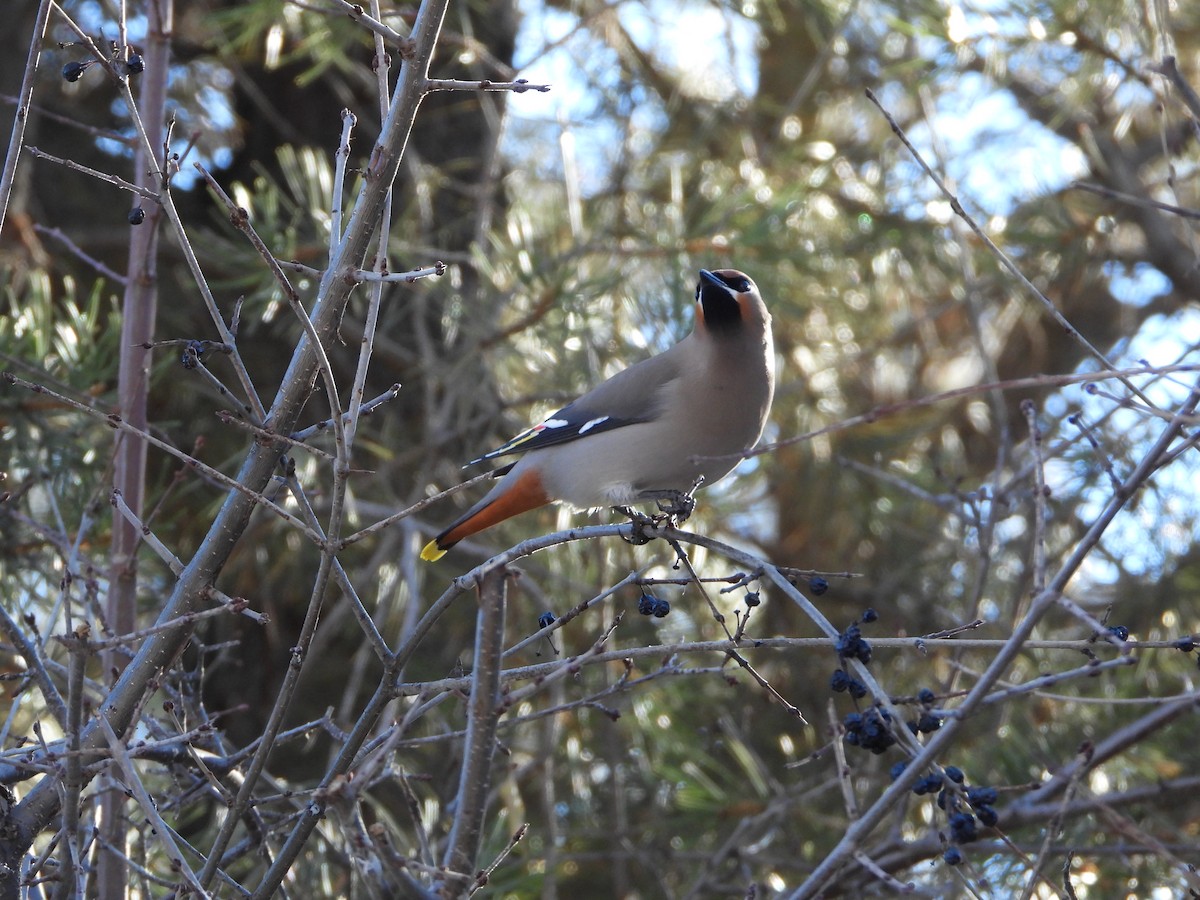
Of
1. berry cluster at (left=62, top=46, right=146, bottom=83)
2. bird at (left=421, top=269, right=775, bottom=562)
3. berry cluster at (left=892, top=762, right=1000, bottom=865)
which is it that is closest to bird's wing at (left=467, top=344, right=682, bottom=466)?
bird at (left=421, top=269, right=775, bottom=562)

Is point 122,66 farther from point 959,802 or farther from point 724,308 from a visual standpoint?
point 724,308

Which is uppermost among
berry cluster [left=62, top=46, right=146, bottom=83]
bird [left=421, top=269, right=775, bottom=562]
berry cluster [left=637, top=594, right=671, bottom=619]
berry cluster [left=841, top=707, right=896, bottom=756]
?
berry cluster [left=62, top=46, right=146, bottom=83]

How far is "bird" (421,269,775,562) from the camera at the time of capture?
3662 mm

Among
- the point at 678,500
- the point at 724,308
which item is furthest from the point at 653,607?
the point at 724,308

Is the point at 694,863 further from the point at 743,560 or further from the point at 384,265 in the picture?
the point at 384,265

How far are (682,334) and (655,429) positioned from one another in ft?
3.08

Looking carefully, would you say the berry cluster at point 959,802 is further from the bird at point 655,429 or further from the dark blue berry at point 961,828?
the bird at point 655,429

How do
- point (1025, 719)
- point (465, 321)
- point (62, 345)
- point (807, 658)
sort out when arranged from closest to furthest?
point (62, 345) → point (1025, 719) → point (465, 321) → point (807, 658)

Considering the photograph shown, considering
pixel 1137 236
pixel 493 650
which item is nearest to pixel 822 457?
pixel 1137 236

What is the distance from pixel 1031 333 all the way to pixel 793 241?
1.62 m

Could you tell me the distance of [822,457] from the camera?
208 inches

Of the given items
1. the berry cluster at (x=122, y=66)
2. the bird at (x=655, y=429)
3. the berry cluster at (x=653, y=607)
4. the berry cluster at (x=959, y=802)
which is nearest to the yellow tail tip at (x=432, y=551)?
the bird at (x=655, y=429)

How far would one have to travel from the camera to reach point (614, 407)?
12.7ft

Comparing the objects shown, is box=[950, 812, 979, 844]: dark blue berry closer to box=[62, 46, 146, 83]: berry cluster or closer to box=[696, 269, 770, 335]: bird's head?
box=[62, 46, 146, 83]: berry cluster
